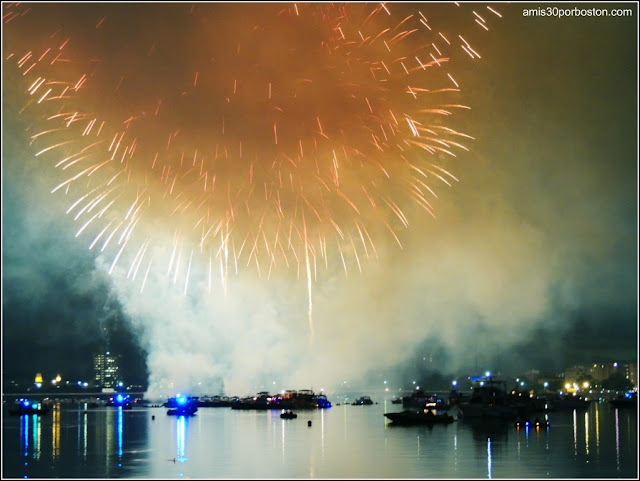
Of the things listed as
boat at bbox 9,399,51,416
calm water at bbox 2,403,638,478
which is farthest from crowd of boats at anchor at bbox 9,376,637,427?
calm water at bbox 2,403,638,478

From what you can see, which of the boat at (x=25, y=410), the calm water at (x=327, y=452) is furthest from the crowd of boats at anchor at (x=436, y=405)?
the calm water at (x=327, y=452)

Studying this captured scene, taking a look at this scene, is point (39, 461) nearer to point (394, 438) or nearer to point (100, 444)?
point (100, 444)

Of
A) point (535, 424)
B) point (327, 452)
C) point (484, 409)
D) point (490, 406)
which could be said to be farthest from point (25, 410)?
point (327, 452)

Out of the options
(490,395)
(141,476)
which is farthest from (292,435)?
(490,395)

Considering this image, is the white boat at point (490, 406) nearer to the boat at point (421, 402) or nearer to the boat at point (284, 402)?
the boat at point (421, 402)

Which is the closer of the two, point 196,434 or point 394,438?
point 394,438
